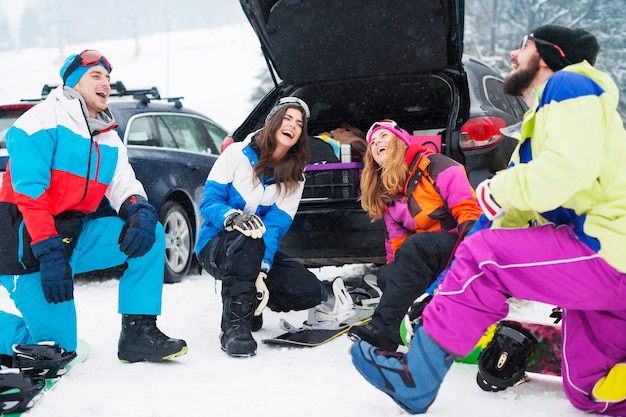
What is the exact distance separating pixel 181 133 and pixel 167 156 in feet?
1.96

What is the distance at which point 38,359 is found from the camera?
288 cm

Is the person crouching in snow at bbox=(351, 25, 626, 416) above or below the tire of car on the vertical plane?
above

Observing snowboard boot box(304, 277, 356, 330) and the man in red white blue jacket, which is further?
snowboard boot box(304, 277, 356, 330)

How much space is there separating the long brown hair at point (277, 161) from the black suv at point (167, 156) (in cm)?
190

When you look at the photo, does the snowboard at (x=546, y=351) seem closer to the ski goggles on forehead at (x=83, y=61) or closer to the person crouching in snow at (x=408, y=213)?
the person crouching in snow at (x=408, y=213)

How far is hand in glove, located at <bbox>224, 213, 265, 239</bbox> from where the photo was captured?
348 cm

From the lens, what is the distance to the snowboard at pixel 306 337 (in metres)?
3.58

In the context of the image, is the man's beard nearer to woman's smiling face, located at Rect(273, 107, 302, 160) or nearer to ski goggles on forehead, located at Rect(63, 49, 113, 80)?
woman's smiling face, located at Rect(273, 107, 302, 160)

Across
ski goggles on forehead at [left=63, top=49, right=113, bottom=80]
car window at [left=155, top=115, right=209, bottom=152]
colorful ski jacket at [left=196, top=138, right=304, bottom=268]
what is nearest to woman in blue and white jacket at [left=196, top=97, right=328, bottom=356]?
colorful ski jacket at [left=196, top=138, right=304, bottom=268]

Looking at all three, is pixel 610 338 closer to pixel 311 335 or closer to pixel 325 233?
pixel 311 335

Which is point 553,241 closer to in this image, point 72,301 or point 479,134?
point 479,134

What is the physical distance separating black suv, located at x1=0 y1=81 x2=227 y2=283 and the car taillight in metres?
2.73

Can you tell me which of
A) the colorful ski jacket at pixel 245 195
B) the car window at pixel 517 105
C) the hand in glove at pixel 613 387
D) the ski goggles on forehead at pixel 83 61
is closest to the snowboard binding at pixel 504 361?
the hand in glove at pixel 613 387

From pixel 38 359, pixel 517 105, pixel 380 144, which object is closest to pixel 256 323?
pixel 380 144
